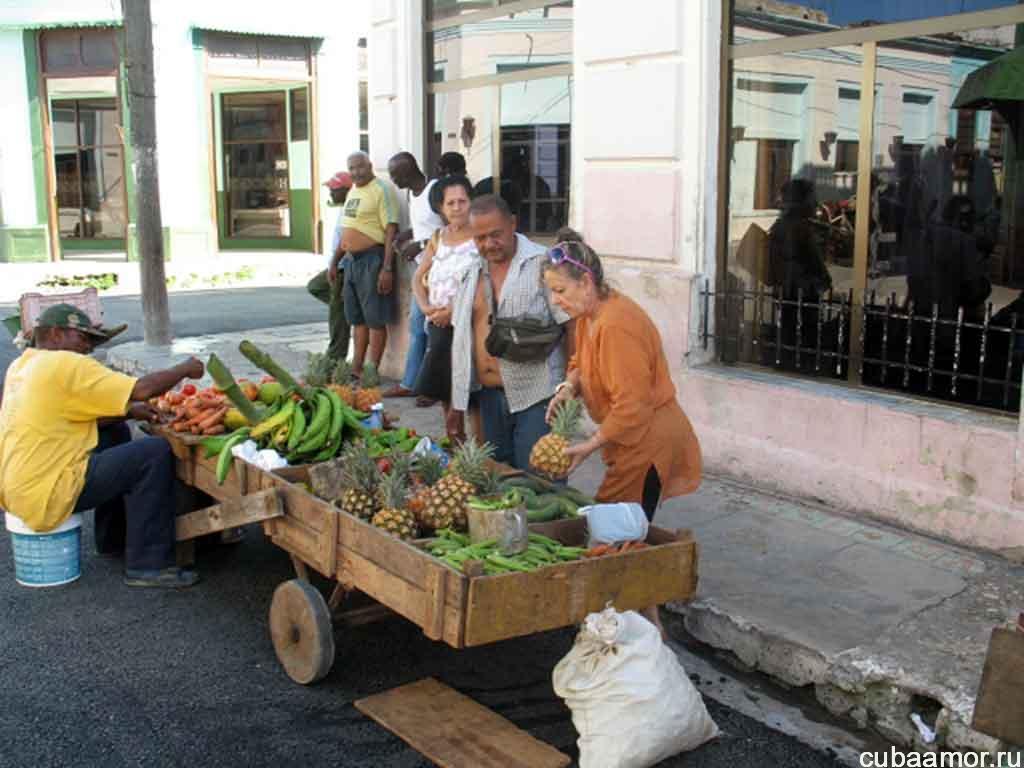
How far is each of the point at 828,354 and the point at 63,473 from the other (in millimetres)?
4155

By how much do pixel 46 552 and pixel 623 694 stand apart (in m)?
3.17

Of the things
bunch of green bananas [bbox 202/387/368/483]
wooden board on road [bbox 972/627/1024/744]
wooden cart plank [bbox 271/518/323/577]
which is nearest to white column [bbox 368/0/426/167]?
bunch of green bananas [bbox 202/387/368/483]

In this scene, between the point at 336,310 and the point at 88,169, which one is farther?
the point at 88,169

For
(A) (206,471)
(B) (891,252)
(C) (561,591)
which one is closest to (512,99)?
(B) (891,252)

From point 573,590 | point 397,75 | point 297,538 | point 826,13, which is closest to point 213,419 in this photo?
point 297,538

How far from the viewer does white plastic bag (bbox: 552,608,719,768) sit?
11.8 ft

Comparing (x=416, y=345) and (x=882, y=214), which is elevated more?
(x=882, y=214)

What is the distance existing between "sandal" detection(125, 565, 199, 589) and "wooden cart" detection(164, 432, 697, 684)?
2.29 ft

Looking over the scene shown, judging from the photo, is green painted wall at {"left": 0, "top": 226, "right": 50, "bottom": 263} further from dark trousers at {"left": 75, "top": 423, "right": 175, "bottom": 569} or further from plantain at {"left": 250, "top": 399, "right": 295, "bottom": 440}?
plantain at {"left": 250, "top": 399, "right": 295, "bottom": 440}

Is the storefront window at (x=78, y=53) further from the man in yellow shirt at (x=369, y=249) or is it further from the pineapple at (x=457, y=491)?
the pineapple at (x=457, y=491)

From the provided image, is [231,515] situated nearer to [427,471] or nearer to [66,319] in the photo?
[427,471]

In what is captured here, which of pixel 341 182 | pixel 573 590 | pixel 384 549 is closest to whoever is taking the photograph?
pixel 573 590

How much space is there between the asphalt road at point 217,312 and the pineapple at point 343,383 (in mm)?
6407

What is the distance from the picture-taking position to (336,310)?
1012 centimetres
